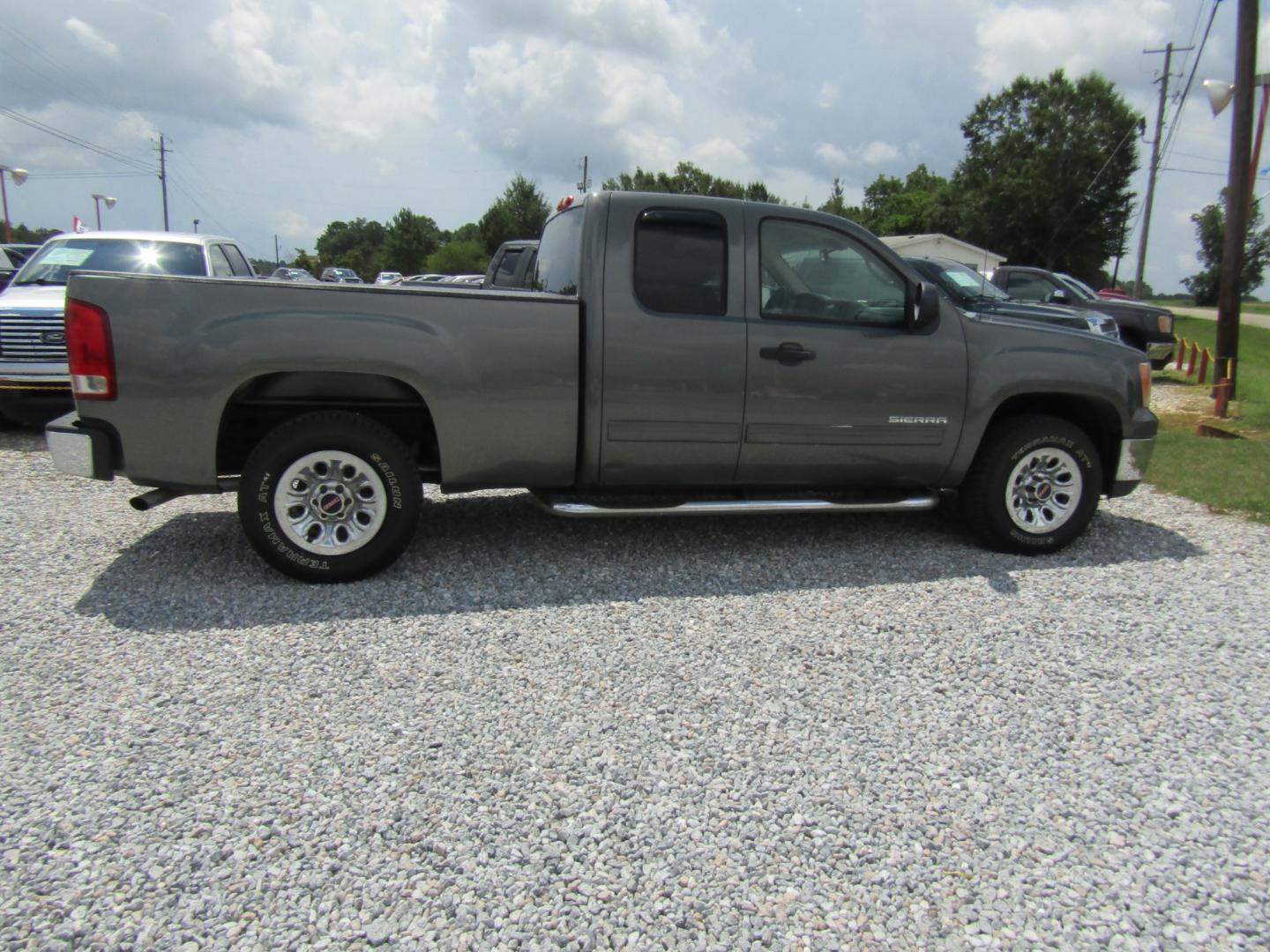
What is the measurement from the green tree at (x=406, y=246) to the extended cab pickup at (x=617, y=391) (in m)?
72.1

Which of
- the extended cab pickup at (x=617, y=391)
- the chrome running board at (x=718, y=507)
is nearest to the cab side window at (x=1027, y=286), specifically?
the extended cab pickup at (x=617, y=391)

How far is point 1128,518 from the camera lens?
6.11m

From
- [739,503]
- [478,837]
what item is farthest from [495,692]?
[739,503]

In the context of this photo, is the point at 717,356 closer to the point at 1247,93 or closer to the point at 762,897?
the point at 762,897

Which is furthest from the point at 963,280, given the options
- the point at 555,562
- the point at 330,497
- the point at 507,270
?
the point at 330,497

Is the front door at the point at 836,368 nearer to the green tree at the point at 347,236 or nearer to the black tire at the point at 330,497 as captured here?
the black tire at the point at 330,497

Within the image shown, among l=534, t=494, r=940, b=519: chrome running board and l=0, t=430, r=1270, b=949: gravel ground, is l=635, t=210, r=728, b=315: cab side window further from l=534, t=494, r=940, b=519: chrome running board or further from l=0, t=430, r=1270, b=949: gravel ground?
l=0, t=430, r=1270, b=949: gravel ground

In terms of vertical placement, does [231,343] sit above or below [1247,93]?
below

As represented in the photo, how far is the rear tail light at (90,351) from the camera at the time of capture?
388 centimetres

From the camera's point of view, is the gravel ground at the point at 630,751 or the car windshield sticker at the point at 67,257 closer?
the gravel ground at the point at 630,751

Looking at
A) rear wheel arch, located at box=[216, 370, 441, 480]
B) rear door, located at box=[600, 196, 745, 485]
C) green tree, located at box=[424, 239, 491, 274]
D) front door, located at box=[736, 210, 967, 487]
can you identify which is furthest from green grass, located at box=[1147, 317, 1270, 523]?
green tree, located at box=[424, 239, 491, 274]

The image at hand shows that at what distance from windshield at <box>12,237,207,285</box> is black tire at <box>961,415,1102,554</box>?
7538 millimetres

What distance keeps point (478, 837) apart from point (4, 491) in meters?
5.53

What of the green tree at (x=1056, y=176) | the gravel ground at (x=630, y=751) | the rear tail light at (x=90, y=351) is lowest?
the gravel ground at (x=630, y=751)
